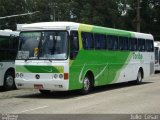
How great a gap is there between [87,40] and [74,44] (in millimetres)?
1368

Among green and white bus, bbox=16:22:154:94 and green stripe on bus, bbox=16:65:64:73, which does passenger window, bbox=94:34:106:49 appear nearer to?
green and white bus, bbox=16:22:154:94

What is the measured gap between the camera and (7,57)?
21562 millimetres

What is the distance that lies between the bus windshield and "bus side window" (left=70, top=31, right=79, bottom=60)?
0.34m

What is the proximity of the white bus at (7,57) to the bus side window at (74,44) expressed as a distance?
4262 mm

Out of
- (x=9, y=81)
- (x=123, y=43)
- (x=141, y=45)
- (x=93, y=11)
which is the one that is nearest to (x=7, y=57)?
(x=9, y=81)

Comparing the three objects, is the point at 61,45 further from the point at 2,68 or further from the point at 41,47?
the point at 2,68

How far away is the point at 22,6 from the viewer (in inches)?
3401

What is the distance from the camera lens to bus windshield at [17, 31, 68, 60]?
17.8m

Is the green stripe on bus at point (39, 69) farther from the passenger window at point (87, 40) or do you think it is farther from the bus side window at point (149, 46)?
the bus side window at point (149, 46)

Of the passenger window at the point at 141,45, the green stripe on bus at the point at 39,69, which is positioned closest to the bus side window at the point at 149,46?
the passenger window at the point at 141,45

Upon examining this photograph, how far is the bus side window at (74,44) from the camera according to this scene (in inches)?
709

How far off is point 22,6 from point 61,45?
6991 cm

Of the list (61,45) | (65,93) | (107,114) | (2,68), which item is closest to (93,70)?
(65,93)

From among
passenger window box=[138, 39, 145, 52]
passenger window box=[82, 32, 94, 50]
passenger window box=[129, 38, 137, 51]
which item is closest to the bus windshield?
passenger window box=[82, 32, 94, 50]
